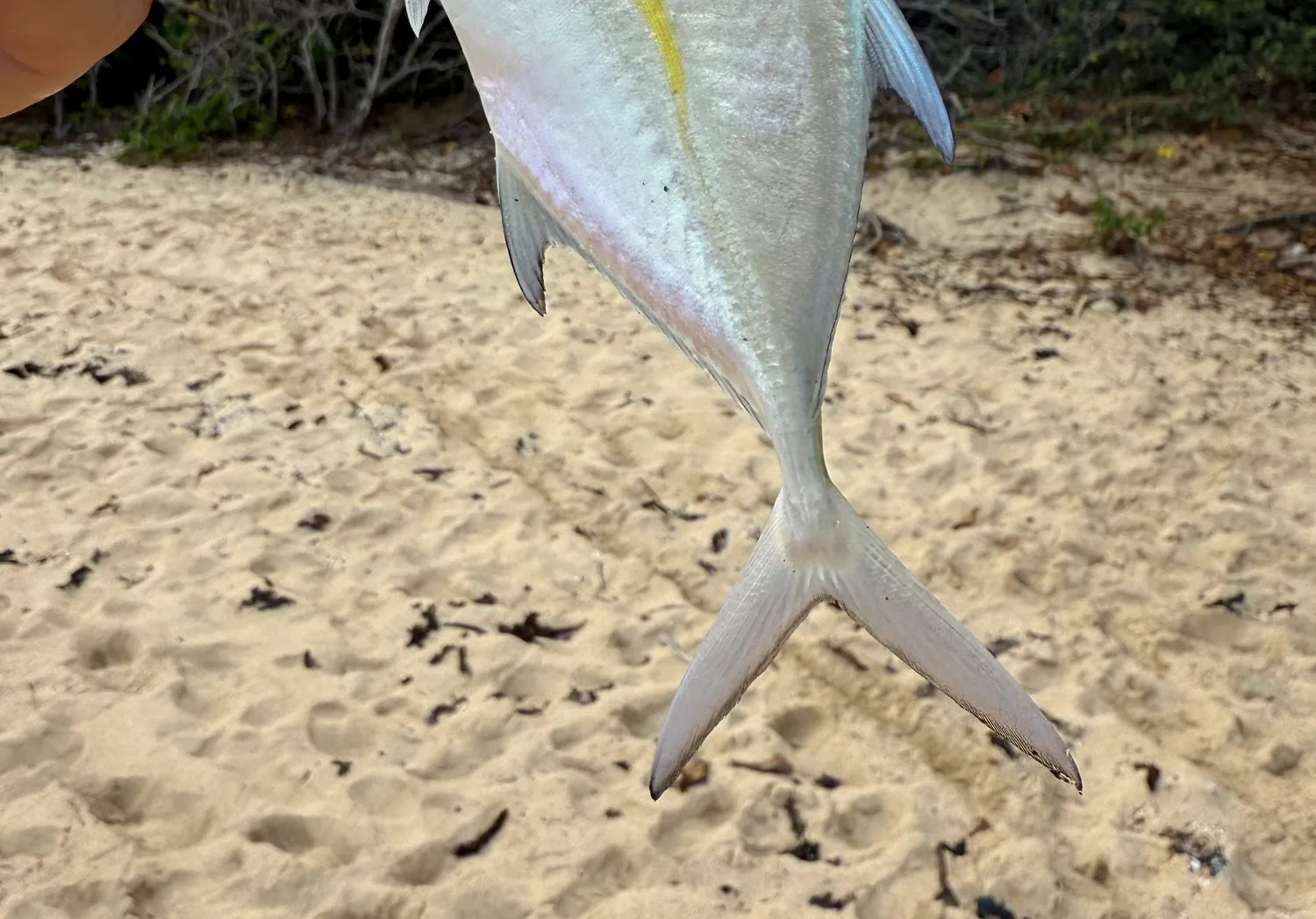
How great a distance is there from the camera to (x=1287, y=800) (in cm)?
271

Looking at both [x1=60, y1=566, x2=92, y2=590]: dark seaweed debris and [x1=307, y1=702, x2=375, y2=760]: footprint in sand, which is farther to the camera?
[x1=60, y1=566, x2=92, y2=590]: dark seaweed debris

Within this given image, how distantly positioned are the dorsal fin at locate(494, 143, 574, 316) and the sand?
1699mm

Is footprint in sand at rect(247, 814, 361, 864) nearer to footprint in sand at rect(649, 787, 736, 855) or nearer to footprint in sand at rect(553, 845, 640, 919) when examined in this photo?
footprint in sand at rect(553, 845, 640, 919)

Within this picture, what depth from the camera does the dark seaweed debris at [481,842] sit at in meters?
2.40

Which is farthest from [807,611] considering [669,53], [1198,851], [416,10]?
[1198,851]

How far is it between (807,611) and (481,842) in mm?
1500

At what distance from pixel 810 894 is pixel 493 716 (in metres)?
0.97

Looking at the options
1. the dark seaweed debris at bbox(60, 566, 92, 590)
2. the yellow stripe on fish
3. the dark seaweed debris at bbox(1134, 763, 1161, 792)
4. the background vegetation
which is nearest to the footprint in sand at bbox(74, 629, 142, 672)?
the dark seaweed debris at bbox(60, 566, 92, 590)

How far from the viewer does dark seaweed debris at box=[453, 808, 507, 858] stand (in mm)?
2396

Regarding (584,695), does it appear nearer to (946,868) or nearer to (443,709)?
(443,709)

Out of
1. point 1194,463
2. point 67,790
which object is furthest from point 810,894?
point 1194,463

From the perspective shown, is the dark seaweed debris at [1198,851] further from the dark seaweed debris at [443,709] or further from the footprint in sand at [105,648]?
the footprint in sand at [105,648]

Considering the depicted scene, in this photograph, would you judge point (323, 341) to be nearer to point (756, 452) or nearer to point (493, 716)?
point (756, 452)

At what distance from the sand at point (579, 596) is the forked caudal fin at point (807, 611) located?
135 cm
